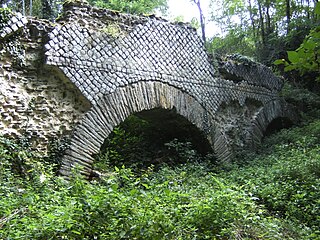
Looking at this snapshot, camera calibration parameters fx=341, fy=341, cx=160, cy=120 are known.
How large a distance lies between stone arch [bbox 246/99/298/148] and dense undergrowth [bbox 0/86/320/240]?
2.99 m


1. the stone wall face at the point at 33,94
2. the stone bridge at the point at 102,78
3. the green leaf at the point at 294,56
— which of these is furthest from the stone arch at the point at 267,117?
the green leaf at the point at 294,56

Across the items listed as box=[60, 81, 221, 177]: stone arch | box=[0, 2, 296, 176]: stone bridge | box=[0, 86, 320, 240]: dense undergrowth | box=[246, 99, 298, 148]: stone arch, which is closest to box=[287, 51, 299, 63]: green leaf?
box=[0, 86, 320, 240]: dense undergrowth

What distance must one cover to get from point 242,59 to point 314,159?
453cm

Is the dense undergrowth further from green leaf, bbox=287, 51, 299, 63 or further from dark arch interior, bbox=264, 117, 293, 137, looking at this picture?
dark arch interior, bbox=264, 117, 293, 137

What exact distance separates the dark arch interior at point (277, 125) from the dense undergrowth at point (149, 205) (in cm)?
475

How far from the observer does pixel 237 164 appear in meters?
8.18

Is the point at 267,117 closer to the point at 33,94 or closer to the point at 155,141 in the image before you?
the point at 155,141

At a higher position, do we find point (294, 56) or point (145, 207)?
point (294, 56)

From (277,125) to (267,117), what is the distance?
4.54ft

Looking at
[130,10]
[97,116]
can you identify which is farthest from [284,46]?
[97,116]

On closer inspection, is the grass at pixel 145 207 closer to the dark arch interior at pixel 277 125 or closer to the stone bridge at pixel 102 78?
the stone bridge at pixel 102 78

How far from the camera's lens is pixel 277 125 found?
1141cm

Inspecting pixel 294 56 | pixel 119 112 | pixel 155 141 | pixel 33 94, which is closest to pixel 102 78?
pixel 119 112

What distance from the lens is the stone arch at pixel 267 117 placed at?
9.49 m
